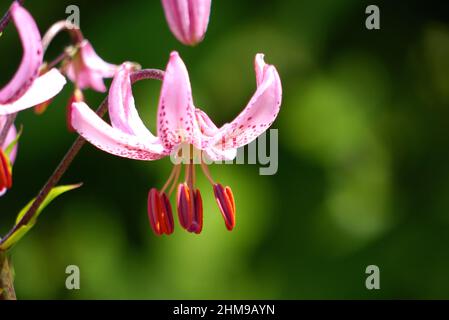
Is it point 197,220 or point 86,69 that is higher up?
point 86,69

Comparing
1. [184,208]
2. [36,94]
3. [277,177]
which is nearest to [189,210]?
[184,208]

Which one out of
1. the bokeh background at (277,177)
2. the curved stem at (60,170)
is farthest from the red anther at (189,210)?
the bokeh background at (277,177)

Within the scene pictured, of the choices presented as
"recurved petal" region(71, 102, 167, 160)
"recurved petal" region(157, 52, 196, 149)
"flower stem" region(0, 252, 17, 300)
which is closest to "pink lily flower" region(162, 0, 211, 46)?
"recurved petal" region(157, 52, 196, 149)

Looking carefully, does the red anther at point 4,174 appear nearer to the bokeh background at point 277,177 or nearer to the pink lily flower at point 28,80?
the pink lily flower at point 28,80

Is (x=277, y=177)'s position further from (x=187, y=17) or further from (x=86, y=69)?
(x=187, y=17)

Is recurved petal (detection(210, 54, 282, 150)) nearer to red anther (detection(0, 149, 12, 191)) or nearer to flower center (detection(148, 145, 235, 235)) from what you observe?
flower center (detection(148, 145, 235, 235))

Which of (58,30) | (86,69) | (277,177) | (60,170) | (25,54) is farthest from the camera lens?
(277,177)

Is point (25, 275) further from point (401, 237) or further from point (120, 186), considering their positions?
point (401, 237)
